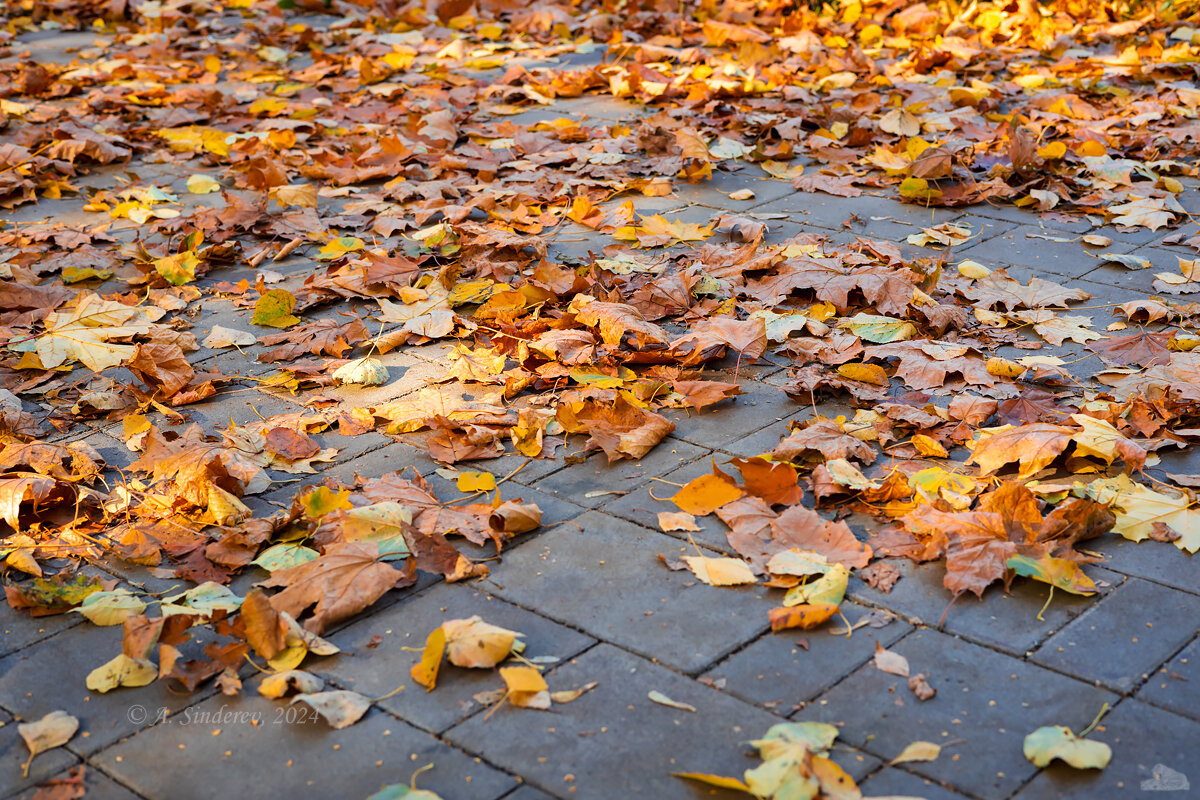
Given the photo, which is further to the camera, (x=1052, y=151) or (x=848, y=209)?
(x=1052, y=151)

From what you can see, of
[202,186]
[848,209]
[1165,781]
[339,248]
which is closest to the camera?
[1165,781]

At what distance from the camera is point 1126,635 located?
6.63 feet

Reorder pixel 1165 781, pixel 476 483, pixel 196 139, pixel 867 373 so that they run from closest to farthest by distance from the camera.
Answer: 1. pixel 1165 781
2. pixel 476 483
3. pixel 867 373
4. pixel 196 139

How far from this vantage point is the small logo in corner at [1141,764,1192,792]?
1667 mm

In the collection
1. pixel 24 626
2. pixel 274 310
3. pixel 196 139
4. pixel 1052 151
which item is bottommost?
pixel 24 626

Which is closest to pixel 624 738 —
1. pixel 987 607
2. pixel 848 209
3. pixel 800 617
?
pixel 800 617

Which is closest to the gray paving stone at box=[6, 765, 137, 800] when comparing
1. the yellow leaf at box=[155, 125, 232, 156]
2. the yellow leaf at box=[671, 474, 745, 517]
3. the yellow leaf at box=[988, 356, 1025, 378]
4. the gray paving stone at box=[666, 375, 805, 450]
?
the yellow leaf at box=[671, 474, 745, 517]

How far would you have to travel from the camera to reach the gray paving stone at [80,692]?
1915 mm

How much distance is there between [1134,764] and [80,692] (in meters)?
1.85

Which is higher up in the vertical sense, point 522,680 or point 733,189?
point 733,189

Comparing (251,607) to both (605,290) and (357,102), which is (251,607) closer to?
(605,290)

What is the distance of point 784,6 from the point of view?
25.8 feet

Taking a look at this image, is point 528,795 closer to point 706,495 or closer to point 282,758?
point 282,758

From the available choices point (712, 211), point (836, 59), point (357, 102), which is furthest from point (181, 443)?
point (836, 59)
